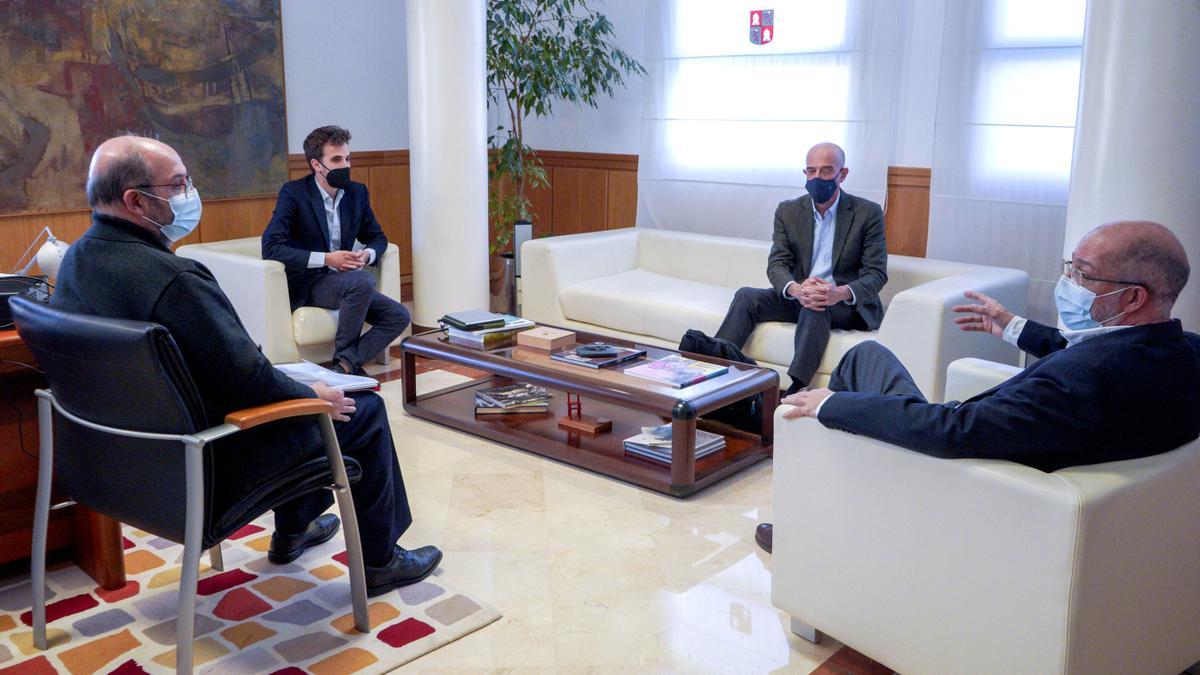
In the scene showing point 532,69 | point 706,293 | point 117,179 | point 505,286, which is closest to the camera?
point 117,179

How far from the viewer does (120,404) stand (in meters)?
2.25

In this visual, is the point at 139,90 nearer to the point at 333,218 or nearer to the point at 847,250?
the point at 333,218

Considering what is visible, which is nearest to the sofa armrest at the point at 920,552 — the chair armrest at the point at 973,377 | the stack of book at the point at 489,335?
the chair armrest at the point at 973,377

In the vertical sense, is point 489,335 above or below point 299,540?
above

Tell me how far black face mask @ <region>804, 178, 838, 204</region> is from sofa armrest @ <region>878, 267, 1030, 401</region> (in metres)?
0.70

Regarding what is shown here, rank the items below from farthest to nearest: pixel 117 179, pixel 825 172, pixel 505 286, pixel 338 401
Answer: pixel 505 286 < pixel 825 172 < pixel 338 401 < pixel 117 179

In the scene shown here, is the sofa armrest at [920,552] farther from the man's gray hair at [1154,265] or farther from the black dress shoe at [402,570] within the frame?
the black dress shoe at [402,570]

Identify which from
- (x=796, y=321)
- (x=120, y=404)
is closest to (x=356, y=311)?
(x=796, y=321)

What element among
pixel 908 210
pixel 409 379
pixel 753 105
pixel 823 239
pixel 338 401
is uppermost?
pixel 753 105

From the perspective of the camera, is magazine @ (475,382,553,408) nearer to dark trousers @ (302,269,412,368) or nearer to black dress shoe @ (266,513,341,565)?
dark trousers @ (302,269,412,368)

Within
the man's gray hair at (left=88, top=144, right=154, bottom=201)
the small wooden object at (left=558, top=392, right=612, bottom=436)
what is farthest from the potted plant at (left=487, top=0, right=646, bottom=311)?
the man's gray hair at (left=88, top=144, right=154, bottom=201)

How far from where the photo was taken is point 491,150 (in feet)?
23.4

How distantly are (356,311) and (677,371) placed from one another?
1917mm

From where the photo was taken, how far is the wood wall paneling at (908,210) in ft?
18.0
